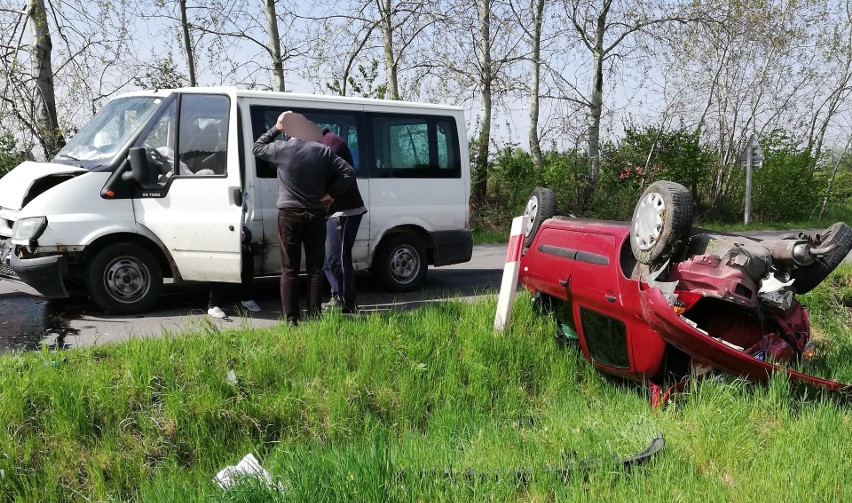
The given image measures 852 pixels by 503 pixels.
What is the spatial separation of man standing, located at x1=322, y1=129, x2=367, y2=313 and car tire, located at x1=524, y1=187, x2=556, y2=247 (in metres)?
1.67

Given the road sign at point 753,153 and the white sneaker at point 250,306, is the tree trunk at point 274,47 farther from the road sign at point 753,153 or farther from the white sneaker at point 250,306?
the road sign at point 753,153

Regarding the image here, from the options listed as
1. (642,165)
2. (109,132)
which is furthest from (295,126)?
(642,165)

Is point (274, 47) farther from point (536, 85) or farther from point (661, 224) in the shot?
point (661, 224)

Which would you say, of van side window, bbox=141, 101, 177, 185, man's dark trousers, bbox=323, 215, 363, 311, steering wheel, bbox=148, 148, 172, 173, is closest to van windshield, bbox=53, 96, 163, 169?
van side window, bbox=141, 101, 177, 185

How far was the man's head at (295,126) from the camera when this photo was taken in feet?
20.7

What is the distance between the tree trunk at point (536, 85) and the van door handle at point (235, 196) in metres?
13.0

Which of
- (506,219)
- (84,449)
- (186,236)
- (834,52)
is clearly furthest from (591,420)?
(834,52)

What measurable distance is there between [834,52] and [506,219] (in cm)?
1590

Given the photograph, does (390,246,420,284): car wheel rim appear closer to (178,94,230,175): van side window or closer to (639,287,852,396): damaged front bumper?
(178,94,230,175): van side window

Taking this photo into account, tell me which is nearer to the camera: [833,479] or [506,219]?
[833,479]

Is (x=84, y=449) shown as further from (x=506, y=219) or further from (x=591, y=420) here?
(x=506, y=219)

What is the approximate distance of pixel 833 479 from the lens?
333 cm

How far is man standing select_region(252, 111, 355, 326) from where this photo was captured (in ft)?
20.3

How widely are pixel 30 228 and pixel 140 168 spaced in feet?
3.63
